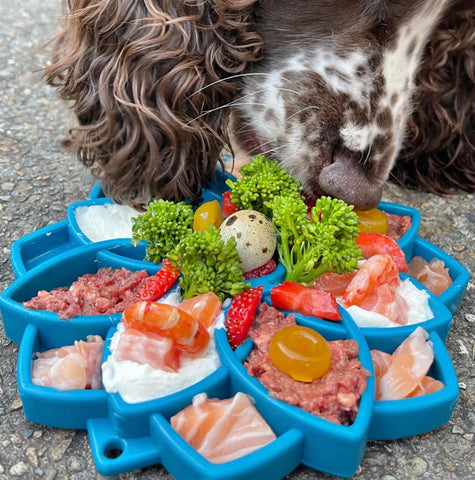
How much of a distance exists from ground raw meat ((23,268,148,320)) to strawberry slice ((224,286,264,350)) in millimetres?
267

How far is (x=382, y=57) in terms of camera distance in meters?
2.26

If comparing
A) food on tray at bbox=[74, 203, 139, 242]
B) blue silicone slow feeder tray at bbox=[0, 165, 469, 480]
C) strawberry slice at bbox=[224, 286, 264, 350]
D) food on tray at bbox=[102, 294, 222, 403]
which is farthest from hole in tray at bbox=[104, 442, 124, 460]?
food on tray at bbox=[74, 203, 139, 242]

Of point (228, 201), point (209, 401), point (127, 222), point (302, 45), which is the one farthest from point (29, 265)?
point (302, 45)

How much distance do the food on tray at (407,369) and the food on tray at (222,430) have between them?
0.31m

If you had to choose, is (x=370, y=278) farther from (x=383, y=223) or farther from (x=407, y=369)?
(x=383, y=223)

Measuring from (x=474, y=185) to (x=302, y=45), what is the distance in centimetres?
108

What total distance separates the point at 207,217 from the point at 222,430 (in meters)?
0.72

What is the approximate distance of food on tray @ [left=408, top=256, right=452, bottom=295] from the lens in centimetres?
207

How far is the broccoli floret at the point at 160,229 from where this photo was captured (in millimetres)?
1936

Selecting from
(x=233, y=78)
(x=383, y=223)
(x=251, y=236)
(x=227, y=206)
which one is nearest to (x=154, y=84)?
(x=233, y=78)

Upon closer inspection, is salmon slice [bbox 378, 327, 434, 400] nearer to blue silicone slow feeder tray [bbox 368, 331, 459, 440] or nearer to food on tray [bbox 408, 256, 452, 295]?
blue silicone slow feeder tray [bbox 368, 331, 459, 440]

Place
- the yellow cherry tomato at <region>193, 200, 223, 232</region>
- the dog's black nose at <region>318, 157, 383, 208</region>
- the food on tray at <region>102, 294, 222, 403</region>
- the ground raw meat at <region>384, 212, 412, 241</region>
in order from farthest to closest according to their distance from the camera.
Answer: the ground raw meat at <region>384, 212, 412, 241</region>
the dog's black nose at <region>318, 157, 383, 208</region>
the yellow cherry tomato at <region>193, 200, 223, 232</region>
the food on tray at <region>102, 294, 222, 403</region>

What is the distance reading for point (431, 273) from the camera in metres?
2.10

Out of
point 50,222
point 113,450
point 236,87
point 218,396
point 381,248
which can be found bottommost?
point 50,222
